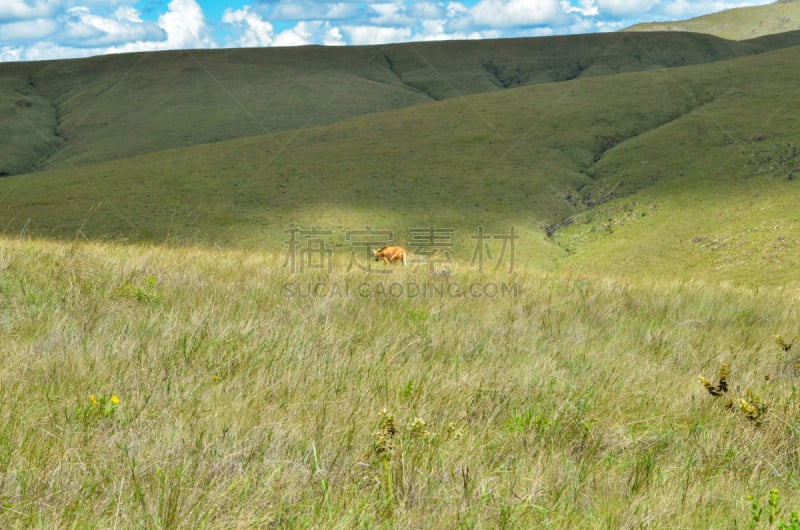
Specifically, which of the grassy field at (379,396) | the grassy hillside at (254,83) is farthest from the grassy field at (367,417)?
the grassy hillside at (254,83)

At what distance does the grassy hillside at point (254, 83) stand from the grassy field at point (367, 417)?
8664 cm

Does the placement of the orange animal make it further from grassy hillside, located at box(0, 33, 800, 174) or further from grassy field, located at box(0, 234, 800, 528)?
grassy hillside, located at box(0, 33, 800, 174)

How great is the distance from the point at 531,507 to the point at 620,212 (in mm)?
40142

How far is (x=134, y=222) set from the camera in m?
36.7

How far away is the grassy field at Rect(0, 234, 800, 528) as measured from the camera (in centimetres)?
233

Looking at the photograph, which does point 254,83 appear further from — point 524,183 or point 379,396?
point 379,396

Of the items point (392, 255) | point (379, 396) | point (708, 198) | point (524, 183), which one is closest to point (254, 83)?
point (524, 183)

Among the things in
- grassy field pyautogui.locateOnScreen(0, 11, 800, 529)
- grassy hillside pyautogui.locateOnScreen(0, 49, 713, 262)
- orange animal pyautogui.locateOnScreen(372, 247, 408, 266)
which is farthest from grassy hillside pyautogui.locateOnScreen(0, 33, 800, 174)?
grassy field pyautogui.locateOnScreen(0, 11, 800, 529)

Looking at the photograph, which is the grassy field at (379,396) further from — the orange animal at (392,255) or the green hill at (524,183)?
the green hill at (524,183)

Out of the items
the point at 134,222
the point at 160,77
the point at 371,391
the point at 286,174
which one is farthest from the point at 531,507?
the point at 160,77

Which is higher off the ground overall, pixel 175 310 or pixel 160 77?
pixel 160 77

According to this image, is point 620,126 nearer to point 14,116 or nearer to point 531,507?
point 531,507

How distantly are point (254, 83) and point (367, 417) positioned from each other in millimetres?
118688

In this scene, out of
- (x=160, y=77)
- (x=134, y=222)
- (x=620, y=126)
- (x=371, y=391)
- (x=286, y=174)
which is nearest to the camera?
(x=371, y=391)
